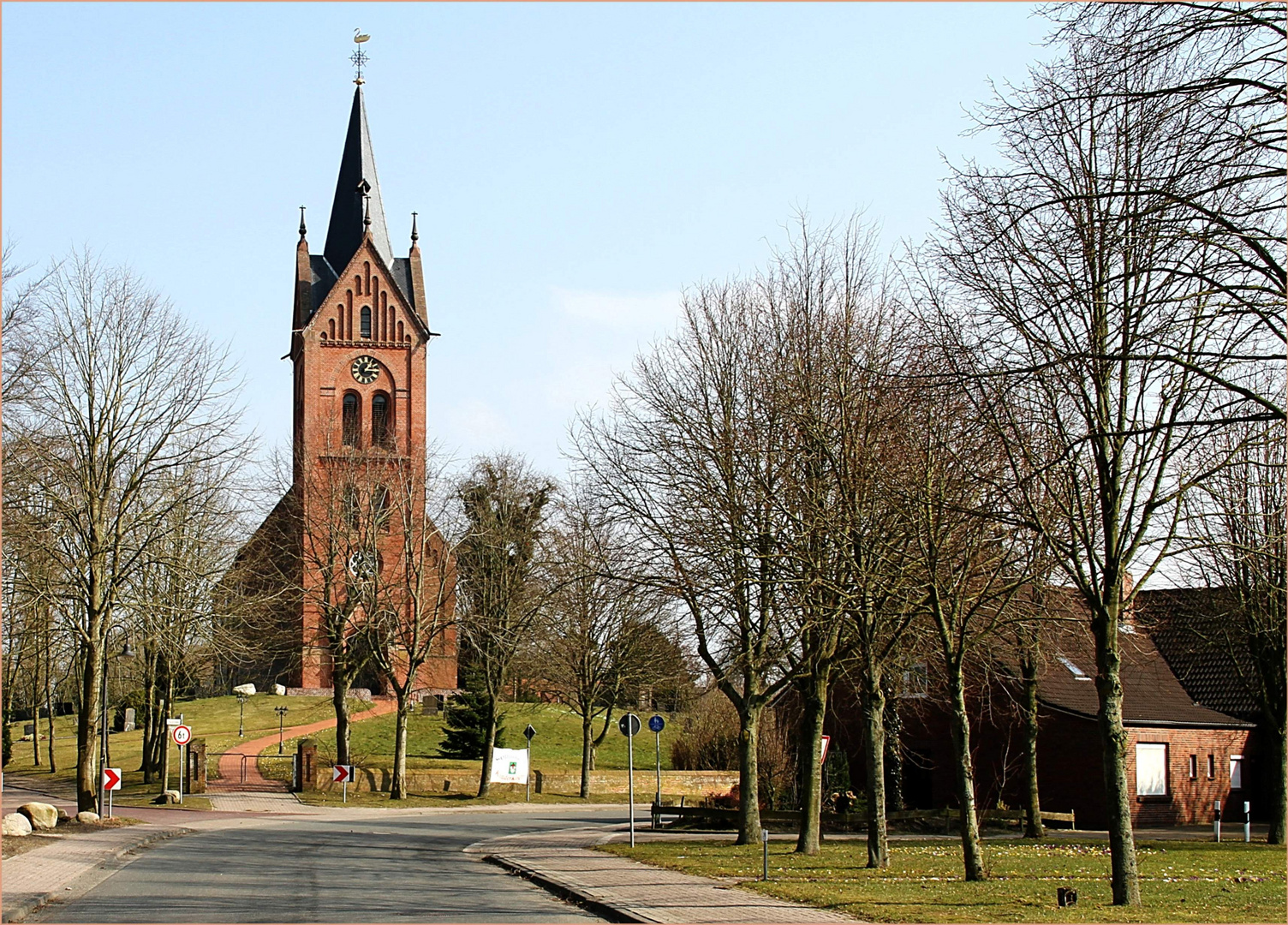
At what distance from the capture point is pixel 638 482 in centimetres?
2469

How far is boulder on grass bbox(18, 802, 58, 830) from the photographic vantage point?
84.3ft

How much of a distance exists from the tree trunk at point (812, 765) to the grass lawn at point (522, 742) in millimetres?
26369

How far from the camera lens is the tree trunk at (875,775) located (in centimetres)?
1936

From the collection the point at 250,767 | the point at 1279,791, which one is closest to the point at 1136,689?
the point at 1279,791

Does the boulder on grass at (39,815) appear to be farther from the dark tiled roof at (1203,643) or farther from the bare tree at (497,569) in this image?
the dark tiled roof at (1203,643)

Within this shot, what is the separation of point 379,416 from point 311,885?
5261 cm

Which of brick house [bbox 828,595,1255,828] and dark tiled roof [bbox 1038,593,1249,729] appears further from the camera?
dark tiled roof [bbox 1038,593,1249,729]

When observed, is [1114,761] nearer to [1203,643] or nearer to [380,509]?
[1203,643]

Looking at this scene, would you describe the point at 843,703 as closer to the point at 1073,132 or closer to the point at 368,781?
the point at 368,781

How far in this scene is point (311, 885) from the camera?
17266mm

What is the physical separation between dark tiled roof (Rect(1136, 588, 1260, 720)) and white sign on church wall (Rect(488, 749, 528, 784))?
2166 centimetres

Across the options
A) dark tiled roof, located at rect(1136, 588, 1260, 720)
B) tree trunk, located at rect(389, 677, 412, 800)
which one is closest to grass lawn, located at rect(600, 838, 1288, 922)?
dark tiled roof, located at rect(1136, 588, 1260, 720)

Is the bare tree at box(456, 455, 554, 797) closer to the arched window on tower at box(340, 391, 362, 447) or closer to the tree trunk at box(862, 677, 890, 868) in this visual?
the arched window on tower at box(340, 391, 362, 447)

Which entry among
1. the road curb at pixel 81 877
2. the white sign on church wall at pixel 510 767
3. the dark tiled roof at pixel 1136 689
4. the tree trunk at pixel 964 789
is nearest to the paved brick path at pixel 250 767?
the white sign on church wall at pixel 510 767
